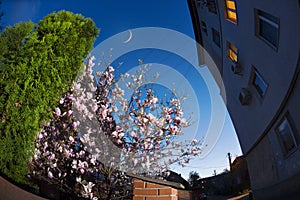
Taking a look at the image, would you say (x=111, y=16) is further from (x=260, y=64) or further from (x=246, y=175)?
(x=246, y=175)

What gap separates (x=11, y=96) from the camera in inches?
100.0

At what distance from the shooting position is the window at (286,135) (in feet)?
6.88

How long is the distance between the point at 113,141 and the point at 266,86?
2.77 meters

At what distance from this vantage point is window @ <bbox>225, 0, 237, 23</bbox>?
4084mm

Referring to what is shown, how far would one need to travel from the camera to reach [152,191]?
1.29 meters

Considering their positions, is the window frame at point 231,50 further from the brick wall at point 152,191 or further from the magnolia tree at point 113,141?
the brick wall at point 152,191

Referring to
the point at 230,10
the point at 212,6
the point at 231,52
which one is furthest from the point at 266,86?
the point at 212,6

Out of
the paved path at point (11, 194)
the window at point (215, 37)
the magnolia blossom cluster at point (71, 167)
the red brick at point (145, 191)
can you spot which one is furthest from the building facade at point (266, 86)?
the paved path at point (11, 194)

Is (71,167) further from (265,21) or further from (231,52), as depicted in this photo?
(231,52)

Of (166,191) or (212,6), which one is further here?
(212,6)

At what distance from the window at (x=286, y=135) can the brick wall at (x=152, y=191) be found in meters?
1.81

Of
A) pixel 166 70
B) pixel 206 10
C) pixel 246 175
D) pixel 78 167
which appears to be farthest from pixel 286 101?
pixel 206 10

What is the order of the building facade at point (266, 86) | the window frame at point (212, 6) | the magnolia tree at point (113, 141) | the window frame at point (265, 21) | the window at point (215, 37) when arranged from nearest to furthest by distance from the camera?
1. the building facade at point (266, 86)
2. the magnolia tree at point (113, 141)
3. the window frame at point (265, 21)
4. the window frame at point (212, 6)
5. the window at point (215, 37)

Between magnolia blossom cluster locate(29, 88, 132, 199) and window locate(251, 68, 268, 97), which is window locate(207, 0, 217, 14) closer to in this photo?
window locate(251, 68, 268, 97)
